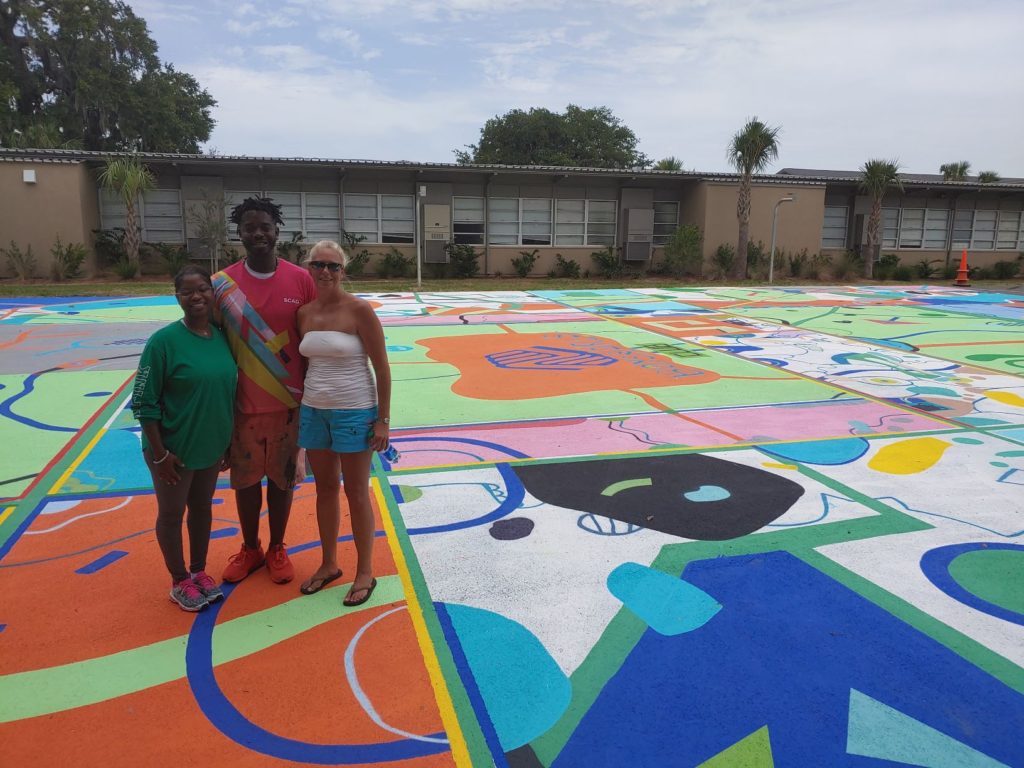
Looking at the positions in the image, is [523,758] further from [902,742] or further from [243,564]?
[243,564]

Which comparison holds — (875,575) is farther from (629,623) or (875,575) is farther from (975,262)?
(975,262)

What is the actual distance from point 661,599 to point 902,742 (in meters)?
1.07

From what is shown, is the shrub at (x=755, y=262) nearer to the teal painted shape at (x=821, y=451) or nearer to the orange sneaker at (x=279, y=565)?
the teal painted shape at (x=821, y=451)

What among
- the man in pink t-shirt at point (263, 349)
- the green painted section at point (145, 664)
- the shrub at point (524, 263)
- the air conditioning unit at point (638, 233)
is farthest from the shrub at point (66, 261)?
the green painted section at point (145, 664)

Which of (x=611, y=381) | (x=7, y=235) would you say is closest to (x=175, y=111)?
(x=7, y=235)

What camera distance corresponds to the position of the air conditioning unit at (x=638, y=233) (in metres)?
25.7

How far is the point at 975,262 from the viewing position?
29703mm

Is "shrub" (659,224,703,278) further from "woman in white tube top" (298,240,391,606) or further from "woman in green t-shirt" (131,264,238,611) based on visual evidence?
"woman in green t-shirt" (131,264,238,611)

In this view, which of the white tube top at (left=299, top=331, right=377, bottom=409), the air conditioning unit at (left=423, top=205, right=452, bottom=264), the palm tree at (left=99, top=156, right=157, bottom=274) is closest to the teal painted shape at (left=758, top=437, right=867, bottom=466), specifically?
the white tube top at (left=299, top=331, right=377, bottom=409)

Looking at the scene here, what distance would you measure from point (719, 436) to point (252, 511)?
372 centimetres

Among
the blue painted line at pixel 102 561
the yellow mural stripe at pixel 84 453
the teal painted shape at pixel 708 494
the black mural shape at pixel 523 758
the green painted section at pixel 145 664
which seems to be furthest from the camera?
the yellow mural stripe at pixel 84 453

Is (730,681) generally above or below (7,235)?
below

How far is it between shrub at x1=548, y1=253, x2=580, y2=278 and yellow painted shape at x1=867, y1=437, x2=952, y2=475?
→ 20304 mm

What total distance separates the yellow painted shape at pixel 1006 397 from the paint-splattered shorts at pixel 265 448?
6673 mm
